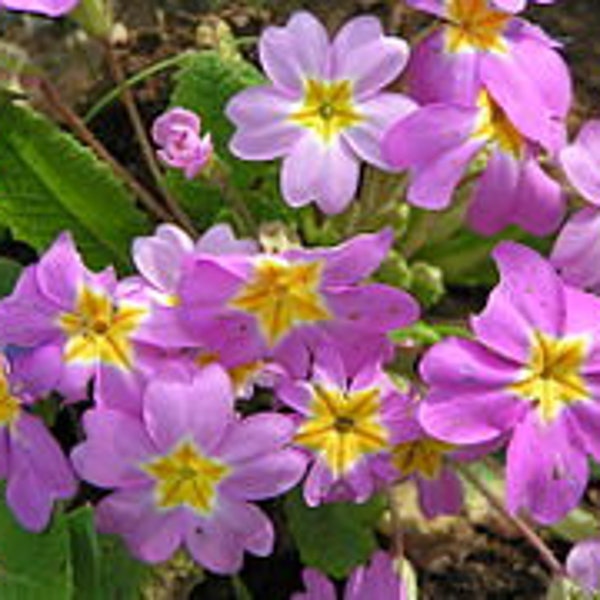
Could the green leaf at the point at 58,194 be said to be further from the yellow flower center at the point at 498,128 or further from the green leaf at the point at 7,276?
the yellow flower center at the point at 498,128

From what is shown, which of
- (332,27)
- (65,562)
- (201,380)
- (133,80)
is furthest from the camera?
(332,27)

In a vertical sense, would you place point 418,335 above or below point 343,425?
below

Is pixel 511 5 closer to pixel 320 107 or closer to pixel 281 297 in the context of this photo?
pixel 320 107

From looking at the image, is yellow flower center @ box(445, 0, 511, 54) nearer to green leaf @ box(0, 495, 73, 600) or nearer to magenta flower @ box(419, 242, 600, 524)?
magenta flower @ box(419, 242, 600, 524)

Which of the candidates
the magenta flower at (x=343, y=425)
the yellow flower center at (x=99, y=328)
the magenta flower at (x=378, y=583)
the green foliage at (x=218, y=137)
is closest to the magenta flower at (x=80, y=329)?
the yellow flower center at (x=99, y=328)

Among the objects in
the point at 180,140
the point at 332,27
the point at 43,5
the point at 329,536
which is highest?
the point at 43,5

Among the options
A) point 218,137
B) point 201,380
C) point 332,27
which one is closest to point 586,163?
point 201,380
